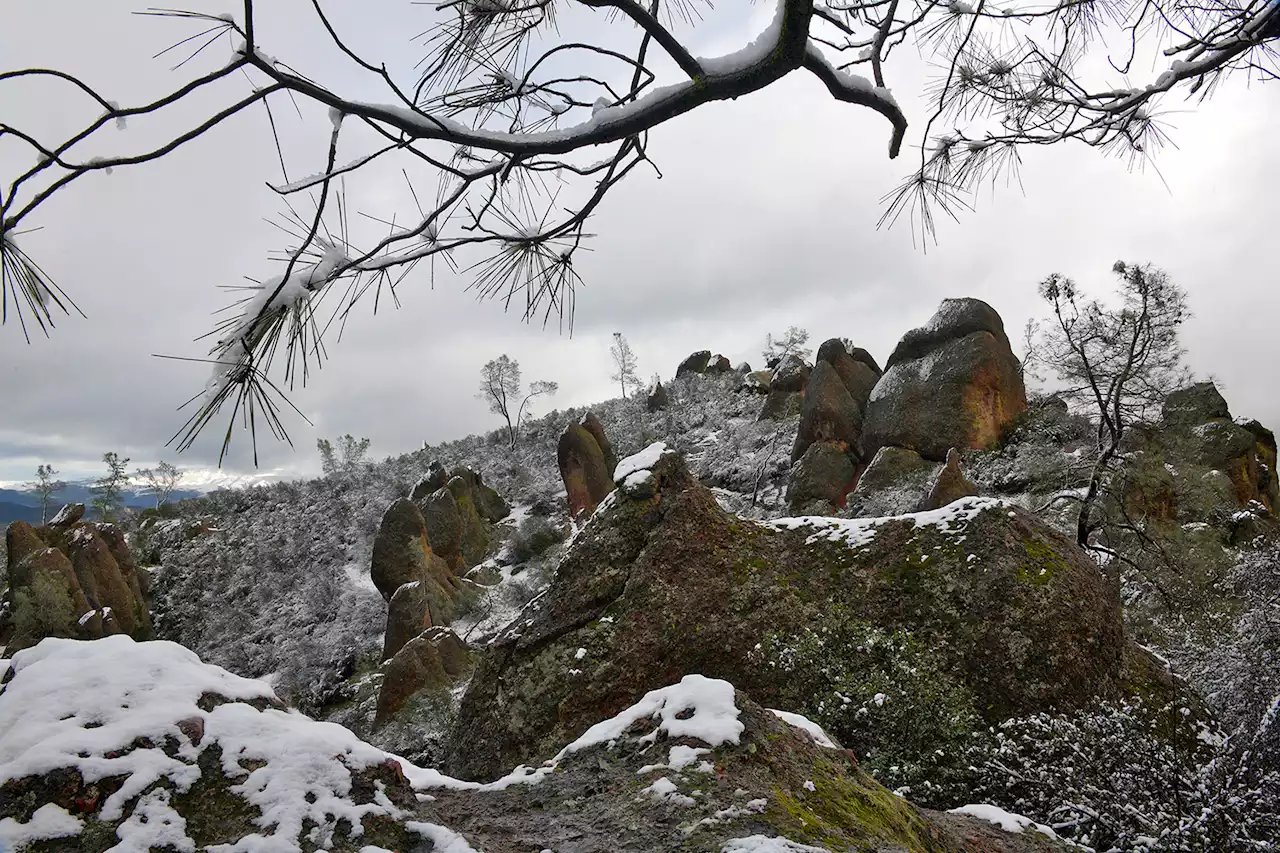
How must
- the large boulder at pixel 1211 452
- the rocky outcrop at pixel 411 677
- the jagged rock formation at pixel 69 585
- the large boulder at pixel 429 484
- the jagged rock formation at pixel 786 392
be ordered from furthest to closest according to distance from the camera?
the jagged rock formation at pixel 786 392 < the large boulder at pixel 429 484 < the jagged rock formation at pixel 69 585 < the large boulder at pixel 1211 452 < the rocky outcrop at pixel 411 677

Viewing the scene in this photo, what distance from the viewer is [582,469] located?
22438 mm

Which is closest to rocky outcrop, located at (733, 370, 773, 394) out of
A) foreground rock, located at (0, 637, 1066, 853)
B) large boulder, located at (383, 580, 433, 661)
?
large boulder, located at (383, 580, 433, 661)

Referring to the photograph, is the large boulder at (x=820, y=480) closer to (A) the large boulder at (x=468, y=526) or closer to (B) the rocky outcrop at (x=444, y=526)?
(B) the rocky outcrop at (x=444, y=526)

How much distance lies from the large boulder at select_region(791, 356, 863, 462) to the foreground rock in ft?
52.0

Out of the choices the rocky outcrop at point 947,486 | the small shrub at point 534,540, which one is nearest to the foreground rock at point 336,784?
the rocky outcrop at point 947,486

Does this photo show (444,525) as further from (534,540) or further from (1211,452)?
(1211,452)

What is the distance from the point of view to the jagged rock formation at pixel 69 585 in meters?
16.5

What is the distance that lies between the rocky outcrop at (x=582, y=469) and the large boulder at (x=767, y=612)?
649 inches

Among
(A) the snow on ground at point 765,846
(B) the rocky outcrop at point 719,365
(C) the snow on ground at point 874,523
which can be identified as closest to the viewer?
(A) the snow on ground at point 765,846

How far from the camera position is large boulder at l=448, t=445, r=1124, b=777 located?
4547 mm

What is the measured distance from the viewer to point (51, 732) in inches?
80.1

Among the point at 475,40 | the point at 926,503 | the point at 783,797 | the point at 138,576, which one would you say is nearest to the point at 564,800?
the point at 783,797

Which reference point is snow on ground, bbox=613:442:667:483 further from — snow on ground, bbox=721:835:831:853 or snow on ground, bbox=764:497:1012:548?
snow on ground, bbox=721:835:831:853

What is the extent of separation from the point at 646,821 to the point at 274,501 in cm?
3650
